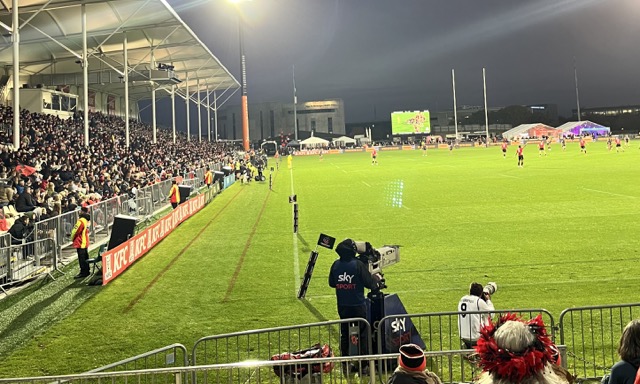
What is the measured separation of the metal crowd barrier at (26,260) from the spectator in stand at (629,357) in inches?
460

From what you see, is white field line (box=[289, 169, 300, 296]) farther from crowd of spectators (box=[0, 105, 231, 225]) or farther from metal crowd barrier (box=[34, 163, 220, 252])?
Answer: crowd of spectators (box=[0, 105, 231, 225])

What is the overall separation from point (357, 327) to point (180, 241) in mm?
12724

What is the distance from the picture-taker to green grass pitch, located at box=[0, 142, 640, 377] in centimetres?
962

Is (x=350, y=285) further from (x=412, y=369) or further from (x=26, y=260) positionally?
(x=26, y=260)

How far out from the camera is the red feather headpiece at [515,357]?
2959mm

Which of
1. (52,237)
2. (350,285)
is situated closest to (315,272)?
(350,285)

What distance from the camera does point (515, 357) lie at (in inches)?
118

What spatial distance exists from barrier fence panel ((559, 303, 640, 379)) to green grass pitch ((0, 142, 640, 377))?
1.02 m

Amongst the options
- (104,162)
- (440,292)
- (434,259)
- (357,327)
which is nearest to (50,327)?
(357,327)

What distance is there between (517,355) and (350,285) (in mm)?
4770

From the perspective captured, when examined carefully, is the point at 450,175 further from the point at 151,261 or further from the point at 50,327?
the point at 50,327

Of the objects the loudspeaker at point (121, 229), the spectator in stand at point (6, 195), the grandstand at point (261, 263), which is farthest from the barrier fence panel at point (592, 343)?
the spectator in stand at point (6, 195)

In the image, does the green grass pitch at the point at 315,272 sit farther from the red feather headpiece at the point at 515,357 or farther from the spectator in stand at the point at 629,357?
the red feather headpiece at the point at 515,357

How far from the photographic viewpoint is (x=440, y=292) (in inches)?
437
